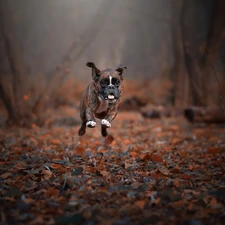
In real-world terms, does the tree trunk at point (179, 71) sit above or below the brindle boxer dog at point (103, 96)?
above

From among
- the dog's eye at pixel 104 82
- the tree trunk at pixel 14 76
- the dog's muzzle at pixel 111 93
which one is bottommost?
the dog's muzzle at pixel 111 93

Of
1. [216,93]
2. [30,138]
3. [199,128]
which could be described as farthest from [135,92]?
[30,138]

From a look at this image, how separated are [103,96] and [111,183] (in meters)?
1.27

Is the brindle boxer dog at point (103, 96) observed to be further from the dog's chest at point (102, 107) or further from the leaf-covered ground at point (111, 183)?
the leaf-covered ground at point (111, 183)

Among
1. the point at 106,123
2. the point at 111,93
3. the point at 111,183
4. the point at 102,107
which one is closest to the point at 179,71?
the point at 102,107

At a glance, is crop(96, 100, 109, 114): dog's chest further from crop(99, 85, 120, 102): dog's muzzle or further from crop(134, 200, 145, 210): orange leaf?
crop(134, 200, 145, 210): orange leaf

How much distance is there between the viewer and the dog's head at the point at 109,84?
5.12 meters

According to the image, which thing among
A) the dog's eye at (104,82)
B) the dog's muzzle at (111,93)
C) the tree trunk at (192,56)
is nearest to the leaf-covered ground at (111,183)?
the dog's muzzle at (111,93)

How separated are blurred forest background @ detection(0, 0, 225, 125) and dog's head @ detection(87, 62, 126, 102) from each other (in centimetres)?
149

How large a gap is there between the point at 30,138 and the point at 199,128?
16.5 ft

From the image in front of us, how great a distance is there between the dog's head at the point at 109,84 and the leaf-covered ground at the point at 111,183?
3.66 ft

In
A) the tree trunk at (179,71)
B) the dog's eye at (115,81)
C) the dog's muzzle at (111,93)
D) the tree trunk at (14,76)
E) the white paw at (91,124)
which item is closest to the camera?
the dog's muzzle at (111,93)

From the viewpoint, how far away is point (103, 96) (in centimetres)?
523

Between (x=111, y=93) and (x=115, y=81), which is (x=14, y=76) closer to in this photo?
(x=115, y=81)
